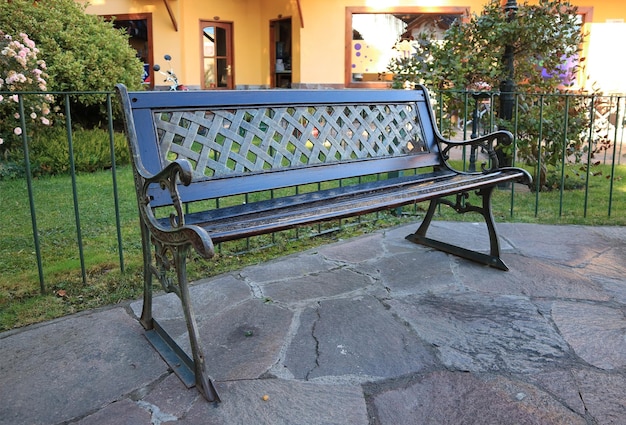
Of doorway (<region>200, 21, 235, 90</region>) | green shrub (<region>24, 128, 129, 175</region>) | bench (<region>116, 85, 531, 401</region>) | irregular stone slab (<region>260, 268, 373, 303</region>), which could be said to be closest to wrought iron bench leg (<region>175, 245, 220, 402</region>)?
bench (<region>116, 85, 531, 401</region>)

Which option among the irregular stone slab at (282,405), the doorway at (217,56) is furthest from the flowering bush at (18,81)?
the doorway at (217,56)

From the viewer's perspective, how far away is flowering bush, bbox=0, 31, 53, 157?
5691 millimetres

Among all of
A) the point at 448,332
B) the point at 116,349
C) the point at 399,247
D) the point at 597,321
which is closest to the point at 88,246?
the point at 116,349

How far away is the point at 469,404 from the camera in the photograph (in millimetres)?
2010

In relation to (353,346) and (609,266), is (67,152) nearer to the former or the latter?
(353,346)

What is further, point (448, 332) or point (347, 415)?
point (448, 332)

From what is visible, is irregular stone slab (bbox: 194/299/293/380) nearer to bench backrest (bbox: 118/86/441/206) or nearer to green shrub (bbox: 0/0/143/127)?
bench backrest (bbox: 118/86/441/206)

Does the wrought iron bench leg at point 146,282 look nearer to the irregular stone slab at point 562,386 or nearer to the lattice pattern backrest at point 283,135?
the lattice pattern backrest at point 283,135

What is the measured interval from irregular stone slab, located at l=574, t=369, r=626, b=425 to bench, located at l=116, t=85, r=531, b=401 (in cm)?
106

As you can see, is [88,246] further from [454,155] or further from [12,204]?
[454,155]

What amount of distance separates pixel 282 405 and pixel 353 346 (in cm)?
53

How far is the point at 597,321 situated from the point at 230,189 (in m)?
1.86

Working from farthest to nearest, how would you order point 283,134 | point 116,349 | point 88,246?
point 88,246
point 283,134
point 116,349

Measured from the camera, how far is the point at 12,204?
535cm
